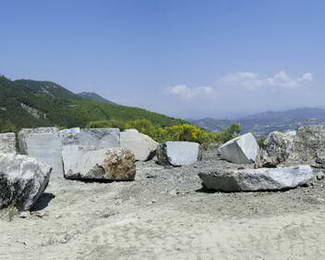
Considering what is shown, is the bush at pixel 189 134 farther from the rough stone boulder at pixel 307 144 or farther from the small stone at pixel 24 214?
the small stone at pixel 24 214

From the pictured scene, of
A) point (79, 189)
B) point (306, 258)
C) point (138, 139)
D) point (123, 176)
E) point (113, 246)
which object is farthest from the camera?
point (138, 139)

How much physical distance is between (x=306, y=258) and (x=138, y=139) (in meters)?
12.0

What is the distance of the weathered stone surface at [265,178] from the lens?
1064 cm

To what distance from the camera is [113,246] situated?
26.0 ft

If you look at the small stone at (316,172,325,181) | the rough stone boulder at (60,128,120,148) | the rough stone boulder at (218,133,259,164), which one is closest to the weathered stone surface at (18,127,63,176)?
the rough stone boulder at (60,128,120,148)

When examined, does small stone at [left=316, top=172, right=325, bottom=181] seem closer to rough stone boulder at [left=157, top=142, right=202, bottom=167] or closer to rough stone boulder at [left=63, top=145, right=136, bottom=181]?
rough stone boulder at [left=63, top=145, right=136, bottom=181]

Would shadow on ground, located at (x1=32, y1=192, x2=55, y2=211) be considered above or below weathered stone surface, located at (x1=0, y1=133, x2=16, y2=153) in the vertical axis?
below

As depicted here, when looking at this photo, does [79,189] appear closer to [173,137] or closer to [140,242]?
[140,242]

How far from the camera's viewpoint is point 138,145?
18281mm

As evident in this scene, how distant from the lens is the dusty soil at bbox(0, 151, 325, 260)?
7.48 metres

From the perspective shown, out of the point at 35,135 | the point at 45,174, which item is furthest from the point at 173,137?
the point at 45,174

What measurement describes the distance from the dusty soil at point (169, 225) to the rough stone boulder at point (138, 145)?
5.53 metres

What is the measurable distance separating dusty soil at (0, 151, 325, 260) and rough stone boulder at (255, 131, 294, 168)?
8.93ft

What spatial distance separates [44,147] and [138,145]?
13.7 feet
